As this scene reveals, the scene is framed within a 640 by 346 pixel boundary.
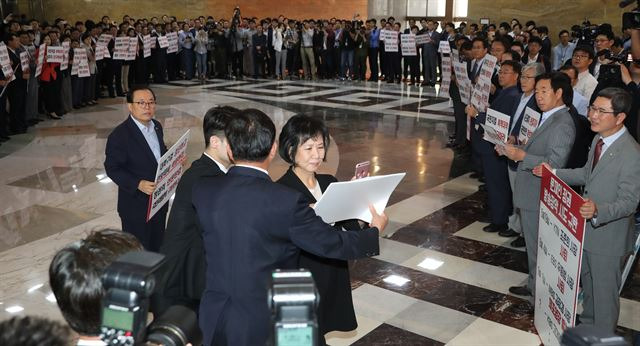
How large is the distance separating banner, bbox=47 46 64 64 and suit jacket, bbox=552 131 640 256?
1049cm

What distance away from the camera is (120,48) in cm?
1570

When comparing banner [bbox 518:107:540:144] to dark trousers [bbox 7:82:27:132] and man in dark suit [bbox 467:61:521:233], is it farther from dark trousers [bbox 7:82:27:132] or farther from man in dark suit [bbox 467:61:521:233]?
dark trousers [bbox 7:82:27:132]

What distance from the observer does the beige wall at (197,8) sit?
71.3ft

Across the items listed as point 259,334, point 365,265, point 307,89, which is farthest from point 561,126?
point 307,89

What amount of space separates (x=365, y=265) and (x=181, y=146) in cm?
204

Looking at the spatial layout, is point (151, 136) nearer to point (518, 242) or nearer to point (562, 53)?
point (518, 242)

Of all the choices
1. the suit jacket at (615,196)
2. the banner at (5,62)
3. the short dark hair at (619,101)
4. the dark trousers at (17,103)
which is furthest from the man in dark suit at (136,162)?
the dark trousers at (17,103)

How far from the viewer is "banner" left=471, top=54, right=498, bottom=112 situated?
24.3ft

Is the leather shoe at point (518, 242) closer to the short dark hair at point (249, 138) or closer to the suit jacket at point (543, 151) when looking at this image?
the suit jacket at point (543, 151)

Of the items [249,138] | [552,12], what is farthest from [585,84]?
[552,12]

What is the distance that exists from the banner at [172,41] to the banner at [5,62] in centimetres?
844

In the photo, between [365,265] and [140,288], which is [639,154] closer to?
[365,265]

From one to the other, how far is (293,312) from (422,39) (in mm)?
17287

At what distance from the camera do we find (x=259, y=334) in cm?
278
